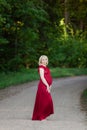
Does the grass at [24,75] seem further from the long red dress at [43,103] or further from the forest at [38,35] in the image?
the long red dress at [43,103]

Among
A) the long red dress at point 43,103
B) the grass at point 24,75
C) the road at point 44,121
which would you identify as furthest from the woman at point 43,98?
the grass at point 24,75

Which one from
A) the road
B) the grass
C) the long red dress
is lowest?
the grass

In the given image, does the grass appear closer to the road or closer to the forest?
the forest

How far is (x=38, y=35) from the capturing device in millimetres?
45438

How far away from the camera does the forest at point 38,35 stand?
3459 cm

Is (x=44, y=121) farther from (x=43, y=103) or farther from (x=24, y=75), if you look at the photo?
(x=24, y=75)

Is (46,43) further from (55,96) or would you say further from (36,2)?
(55,96)

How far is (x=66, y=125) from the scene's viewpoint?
40.6 feet

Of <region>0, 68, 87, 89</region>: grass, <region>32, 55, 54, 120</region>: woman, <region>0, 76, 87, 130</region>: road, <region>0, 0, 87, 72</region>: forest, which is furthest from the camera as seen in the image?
<region>0, 0, 87, 72</region>: forest

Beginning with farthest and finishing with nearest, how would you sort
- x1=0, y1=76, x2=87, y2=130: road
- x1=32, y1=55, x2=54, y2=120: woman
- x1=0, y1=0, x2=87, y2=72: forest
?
x1=0, y1=0, x2=87, y2=72: forest → x1=32, y1=55, x2=54, y2=120: woman → x1=0, y1=76, x2=87, y2=130: road

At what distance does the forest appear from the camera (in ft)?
113

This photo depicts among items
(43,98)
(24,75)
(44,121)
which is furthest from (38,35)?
(44,121)

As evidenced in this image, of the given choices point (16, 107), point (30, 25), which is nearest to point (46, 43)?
point (30, 25)

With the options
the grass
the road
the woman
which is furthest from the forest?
the woman
